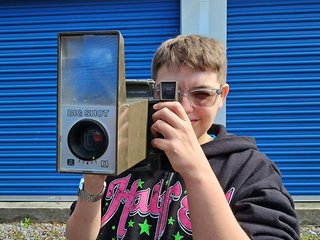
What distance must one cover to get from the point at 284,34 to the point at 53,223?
137 inches

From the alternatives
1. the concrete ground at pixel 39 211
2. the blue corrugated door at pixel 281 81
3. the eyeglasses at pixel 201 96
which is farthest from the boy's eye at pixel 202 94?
the concrete ground at pixel 39 211

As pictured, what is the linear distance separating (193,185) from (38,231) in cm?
421

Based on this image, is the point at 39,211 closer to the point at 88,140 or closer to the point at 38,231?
the point at 38,231

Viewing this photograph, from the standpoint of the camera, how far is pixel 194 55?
5.06 ft

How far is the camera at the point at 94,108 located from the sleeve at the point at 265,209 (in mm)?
392

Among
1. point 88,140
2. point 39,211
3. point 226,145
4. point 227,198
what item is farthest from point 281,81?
point 88,140

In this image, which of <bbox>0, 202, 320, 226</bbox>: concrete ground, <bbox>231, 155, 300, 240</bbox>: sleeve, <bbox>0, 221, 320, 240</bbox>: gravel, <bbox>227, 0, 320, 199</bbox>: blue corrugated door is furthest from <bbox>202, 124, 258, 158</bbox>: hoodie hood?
<bbox>0, 202, 320, 226</bbox>: concrete ground

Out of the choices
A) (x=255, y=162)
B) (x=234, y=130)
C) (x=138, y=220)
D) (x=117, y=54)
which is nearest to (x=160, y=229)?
(x=138, y=220)

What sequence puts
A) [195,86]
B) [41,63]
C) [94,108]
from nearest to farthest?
[94,108] < [195,86] < [41,63]

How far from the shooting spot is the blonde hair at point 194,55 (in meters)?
1.53

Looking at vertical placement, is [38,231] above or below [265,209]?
below

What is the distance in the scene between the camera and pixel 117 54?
1.15 metres

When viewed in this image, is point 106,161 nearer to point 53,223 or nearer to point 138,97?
point 138,97

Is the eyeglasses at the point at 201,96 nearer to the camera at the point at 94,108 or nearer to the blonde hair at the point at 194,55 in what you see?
the blonde hair at the point at 194,55
